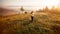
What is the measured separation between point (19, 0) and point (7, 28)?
1.74 ft

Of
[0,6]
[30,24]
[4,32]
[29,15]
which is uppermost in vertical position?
[0,6]

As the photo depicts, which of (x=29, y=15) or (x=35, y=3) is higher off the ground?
(x=35, y=3)

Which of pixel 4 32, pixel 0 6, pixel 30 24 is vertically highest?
pixel 0 6

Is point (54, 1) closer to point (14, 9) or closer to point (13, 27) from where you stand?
point (14, 9)

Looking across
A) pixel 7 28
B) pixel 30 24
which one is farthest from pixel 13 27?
pixel 30 24

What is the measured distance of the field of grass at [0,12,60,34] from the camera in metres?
1.92

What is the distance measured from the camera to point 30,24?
1960mm

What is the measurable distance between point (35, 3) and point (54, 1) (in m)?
0.34

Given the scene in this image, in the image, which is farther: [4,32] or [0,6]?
[0,6]

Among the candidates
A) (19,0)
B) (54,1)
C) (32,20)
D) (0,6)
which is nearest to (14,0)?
(19,0)

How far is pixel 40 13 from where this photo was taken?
2.01 meters

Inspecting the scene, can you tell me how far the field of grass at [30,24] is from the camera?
1.92 metres

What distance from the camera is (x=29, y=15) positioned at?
2.01 meters

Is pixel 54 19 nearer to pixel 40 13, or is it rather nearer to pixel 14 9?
pixel 40 13
